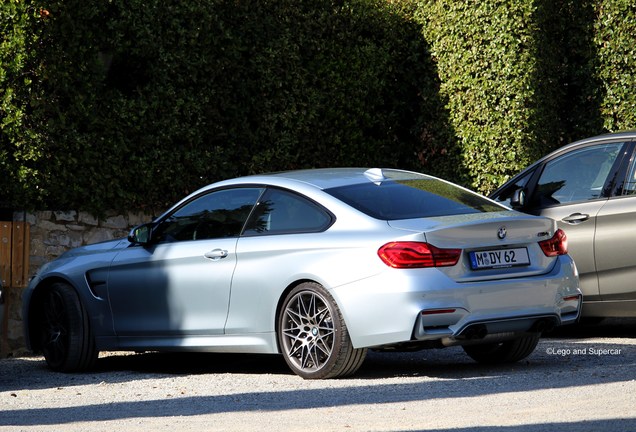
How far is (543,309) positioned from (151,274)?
3202 mm

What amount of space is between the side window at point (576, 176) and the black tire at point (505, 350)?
2.09 meters

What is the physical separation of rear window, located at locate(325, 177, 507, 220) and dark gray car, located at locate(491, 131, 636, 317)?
1751 millimetres

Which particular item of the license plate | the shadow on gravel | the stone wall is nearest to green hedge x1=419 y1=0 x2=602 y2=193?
the stone wall

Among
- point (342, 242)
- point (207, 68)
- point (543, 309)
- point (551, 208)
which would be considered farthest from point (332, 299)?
point (207, 68)

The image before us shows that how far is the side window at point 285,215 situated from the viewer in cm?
902

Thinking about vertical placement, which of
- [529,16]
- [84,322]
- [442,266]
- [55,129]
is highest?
[529,16]

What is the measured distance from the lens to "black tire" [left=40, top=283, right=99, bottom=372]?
10266 millimetres

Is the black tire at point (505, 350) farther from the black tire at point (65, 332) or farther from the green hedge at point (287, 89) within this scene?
the green hedge at point (287, 89)

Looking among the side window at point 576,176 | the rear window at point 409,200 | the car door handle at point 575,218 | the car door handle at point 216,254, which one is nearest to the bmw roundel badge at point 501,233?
the rear window at point 409,200

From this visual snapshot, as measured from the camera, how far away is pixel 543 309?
8.78 meters

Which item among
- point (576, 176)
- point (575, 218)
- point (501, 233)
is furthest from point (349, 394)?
point (576, 176)

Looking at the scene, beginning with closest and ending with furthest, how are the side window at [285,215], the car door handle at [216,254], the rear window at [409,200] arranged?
the rear window at [409,200] → the side window at [285,215] → the car door handle at [216,254]

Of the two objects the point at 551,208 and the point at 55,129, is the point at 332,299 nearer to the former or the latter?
the point at 551,208

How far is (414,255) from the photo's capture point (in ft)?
27.1
